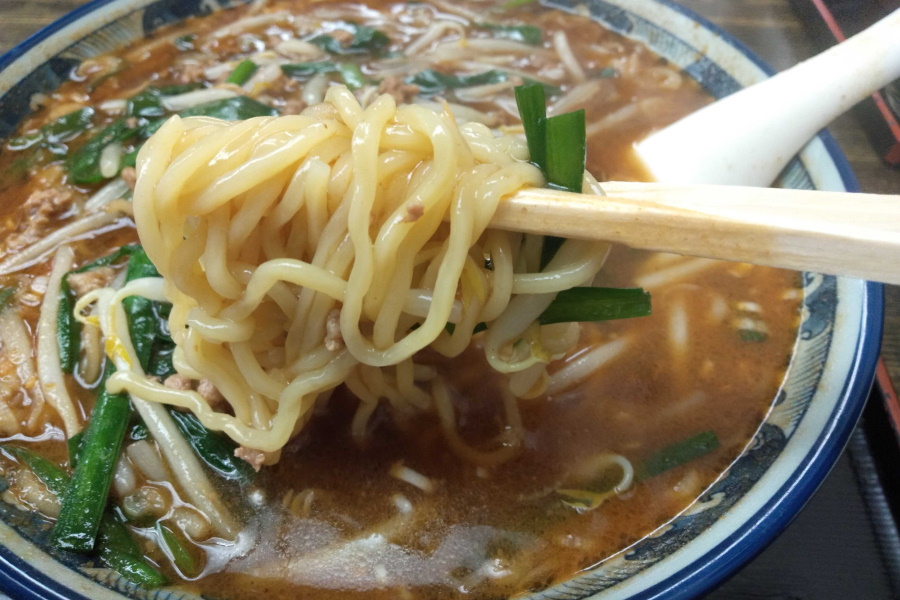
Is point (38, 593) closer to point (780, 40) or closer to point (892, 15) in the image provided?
point (892, 15)

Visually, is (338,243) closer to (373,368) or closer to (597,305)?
(373,368)

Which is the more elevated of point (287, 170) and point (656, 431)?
point (287, 170)

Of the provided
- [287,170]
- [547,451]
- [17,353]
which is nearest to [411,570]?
[547,451]

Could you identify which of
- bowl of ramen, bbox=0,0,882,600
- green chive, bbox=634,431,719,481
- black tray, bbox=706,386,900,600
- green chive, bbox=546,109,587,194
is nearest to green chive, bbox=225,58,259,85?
bowl of ramen, bbox=0,0,882,600

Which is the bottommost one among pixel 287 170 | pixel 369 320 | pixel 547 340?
pixel 547 340

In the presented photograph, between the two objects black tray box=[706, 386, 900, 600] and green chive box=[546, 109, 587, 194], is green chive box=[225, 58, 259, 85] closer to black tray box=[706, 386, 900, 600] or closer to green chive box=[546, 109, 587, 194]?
green chive box=[546, 109, 587, 194]

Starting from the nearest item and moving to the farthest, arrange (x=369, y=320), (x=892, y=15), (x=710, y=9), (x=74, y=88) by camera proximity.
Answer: (x=369, y=320) → (x=892, y=15) → (x=74, y=88) → (x=710, y=9)

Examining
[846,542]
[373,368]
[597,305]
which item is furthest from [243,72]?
[846,542]

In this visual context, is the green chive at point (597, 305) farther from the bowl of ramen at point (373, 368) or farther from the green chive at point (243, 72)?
the green chive at point (243, 72)
